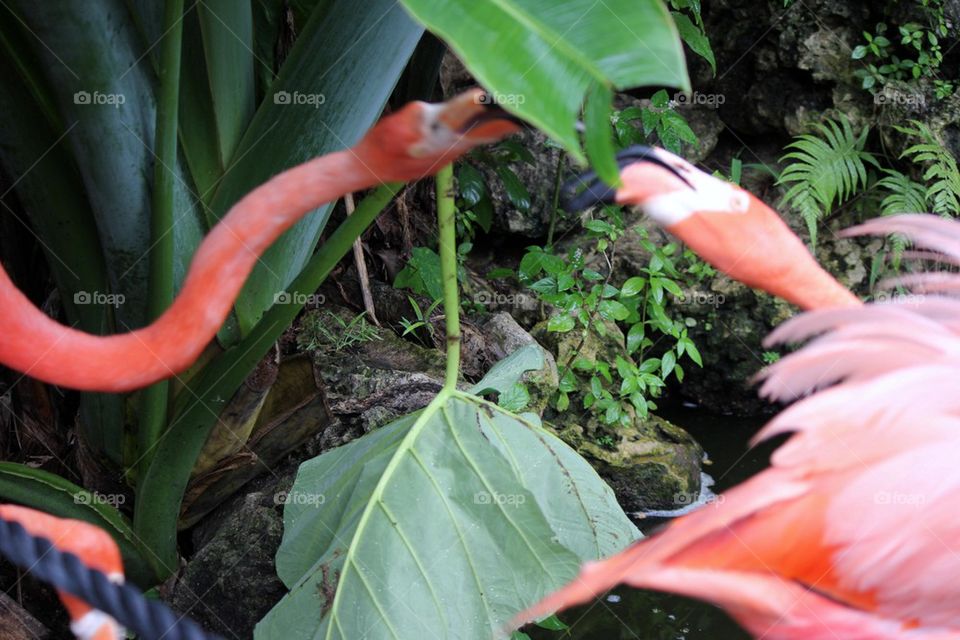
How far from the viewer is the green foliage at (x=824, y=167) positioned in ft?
7.99

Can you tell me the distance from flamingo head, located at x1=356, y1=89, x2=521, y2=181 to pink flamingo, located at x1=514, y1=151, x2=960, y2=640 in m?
0.11

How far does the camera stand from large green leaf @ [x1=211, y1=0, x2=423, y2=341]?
102cm

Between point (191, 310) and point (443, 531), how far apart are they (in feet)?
1.65

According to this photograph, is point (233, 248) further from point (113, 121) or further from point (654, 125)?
point (654, 125)

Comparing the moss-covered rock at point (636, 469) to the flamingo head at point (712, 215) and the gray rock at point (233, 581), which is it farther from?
the flamingo head at point (712, 215)

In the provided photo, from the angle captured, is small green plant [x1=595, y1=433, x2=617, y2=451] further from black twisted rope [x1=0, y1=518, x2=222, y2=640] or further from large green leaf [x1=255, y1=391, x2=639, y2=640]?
black twisted rope [x1=0, y1=518, x2=222, y2=640]

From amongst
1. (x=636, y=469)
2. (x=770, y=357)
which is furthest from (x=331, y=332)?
(x=770, y=357)

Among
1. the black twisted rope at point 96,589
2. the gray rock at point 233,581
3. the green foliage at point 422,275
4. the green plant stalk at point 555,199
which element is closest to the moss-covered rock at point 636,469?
the green foliage at point 422,275

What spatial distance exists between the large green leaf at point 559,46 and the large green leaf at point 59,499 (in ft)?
3.16

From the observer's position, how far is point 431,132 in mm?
479

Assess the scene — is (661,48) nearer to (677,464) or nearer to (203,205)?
(203,205)

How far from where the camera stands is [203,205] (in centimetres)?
120

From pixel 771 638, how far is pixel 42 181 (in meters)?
1.04

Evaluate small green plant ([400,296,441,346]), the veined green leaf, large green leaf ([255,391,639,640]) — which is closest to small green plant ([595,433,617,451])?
small green plant ([400,296,441,346])
